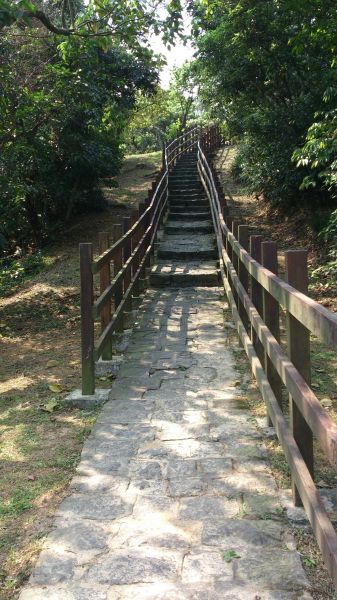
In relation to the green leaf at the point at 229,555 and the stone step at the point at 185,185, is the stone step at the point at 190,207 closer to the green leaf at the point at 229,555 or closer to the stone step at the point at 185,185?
the stone step at the point at 185,185

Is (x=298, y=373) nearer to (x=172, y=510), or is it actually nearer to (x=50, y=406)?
(x=172, y=510)

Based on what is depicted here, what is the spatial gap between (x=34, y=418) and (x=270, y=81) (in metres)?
10.1

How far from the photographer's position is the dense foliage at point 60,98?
819 cm

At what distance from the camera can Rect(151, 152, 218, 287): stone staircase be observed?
9.20 metres

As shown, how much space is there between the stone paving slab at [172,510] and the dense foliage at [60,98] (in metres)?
3.85

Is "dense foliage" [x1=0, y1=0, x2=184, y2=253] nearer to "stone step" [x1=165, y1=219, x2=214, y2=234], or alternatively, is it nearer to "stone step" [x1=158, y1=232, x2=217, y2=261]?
"stone step" [x1=165, y1=219, x2=214, y2=234]

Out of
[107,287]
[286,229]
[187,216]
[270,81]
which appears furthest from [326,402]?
[187,216]

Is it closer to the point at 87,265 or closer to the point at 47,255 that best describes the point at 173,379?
the point at 87,265

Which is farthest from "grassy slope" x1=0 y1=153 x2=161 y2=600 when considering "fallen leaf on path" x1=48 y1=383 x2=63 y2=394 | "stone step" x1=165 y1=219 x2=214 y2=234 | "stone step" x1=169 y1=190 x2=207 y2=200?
"stone step" x1=169 y1=190 x2=207 y2=200

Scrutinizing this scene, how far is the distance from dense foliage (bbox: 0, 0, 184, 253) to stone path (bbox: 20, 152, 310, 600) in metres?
3.85

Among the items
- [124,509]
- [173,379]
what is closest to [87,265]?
[173,379]

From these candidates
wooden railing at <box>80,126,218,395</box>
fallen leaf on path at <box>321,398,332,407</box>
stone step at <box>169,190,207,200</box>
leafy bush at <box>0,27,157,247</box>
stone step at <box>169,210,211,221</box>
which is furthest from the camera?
stone step at <box>169,190,207,200</box>

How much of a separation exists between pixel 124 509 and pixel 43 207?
1253cm

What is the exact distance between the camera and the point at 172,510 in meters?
2.74
